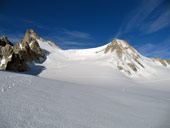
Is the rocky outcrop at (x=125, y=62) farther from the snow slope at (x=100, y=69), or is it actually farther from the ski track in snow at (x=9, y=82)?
the ski track in snow at (x=9, y=82)

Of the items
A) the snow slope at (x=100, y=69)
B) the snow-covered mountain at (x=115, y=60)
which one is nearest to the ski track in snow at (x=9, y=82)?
the snow slope at (x=100, y=69)

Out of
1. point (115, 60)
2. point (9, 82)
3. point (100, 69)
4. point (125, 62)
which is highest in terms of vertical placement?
point (125, 62)

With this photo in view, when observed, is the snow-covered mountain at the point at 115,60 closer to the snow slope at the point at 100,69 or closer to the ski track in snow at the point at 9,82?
the snow slope at the point at 100,69

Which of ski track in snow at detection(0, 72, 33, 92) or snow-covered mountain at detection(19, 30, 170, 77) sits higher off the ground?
snow-covered mountain at detection(19, 30, 170, 77)

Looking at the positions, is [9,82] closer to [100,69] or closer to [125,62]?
[100,69]

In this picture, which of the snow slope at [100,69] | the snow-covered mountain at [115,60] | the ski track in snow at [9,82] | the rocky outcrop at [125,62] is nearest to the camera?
the ski track in snow at [9,82]

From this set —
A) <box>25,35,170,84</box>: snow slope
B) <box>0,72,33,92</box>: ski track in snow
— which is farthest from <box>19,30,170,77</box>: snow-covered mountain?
<box>0,72,33,92</box>: ski track in snow

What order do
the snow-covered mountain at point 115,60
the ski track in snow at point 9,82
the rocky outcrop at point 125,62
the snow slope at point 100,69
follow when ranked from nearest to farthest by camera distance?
the ski track in snow at point 9,82 < the snow slope at point 100,69 < the rocky outcrop at point 125,62 < the snow-covered mountain at point 115,60

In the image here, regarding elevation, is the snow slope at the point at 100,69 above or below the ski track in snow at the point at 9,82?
above

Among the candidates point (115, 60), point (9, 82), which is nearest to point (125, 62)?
point (115, 60)

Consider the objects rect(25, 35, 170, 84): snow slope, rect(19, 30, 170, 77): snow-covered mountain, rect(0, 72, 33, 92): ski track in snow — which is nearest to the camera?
rect(0, 72, 33, 92): ski track in snow

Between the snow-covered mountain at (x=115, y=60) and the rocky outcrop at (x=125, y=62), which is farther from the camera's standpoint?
the snow-covered mountain at (x=115, y=60)

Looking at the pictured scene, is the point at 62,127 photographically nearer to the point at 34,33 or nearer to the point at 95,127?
the point at 95,127

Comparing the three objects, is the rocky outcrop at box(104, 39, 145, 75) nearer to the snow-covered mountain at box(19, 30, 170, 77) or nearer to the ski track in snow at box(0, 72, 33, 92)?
the snow-covered mountain at box(19, 30, 170, 77)
